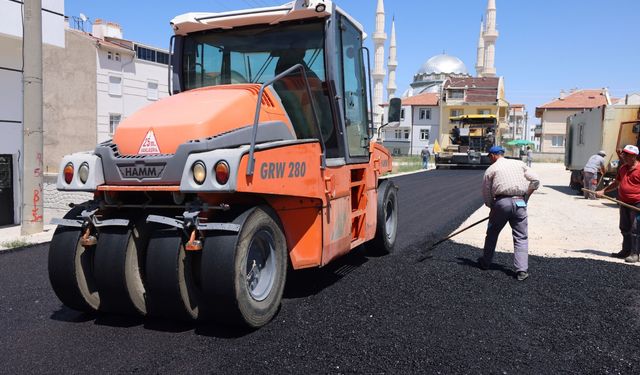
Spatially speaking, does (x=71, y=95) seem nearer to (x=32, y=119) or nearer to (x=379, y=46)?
(x=32, y=119)

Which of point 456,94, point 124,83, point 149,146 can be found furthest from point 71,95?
point 456,94

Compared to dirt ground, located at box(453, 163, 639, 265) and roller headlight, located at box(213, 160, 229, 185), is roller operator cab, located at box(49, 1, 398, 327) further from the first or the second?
dirt ground, located at box(453, 163, 639, 265)

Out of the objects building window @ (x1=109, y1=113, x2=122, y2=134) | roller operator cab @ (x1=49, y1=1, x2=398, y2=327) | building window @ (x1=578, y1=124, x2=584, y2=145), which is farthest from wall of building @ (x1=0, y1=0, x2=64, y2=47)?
building window @ (x1=109, y1=113, x2=122, y2=134)

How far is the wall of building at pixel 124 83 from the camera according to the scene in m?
36.4

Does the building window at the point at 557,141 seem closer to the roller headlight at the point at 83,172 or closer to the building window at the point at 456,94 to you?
the building window at the point at 456,94

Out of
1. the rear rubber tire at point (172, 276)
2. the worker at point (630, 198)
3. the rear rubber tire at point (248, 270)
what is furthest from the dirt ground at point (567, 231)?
the rear rubber tire at point (172, 276)

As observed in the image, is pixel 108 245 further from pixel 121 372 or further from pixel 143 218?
pixel 121 372

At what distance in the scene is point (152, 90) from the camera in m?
40.9

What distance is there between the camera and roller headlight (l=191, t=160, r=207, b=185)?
12.0ft

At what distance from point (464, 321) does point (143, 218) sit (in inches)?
106

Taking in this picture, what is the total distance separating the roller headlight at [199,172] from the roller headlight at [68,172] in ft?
3.86

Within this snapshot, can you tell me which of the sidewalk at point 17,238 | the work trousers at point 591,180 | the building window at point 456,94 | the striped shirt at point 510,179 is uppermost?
the building window at point 456,94

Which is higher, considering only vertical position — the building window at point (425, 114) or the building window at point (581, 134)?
the building window at point (425, 114)

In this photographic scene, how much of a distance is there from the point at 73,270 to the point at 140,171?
953mm
